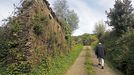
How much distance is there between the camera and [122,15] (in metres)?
42.3

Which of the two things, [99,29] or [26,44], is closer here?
[26,44]

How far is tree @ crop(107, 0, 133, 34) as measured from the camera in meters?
42.1

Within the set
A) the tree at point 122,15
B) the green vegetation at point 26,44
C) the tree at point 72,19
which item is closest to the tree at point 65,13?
the tree at point 72,19

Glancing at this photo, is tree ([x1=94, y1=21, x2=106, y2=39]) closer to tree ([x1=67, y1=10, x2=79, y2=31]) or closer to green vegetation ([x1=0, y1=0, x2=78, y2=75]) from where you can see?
tree ([x1=67, y1=10, x2=79, y2=31])

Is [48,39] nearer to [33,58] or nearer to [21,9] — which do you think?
[21,9]

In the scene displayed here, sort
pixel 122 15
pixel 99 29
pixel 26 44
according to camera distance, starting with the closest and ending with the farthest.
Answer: pixel 26 44, pixel 122 15, pixel 99 29

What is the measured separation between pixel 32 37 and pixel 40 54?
1583mm

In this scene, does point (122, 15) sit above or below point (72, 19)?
below

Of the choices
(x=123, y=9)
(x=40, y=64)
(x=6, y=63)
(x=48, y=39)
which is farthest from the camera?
(x=123, y=9)

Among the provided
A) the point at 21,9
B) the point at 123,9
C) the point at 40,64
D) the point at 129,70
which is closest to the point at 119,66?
the point at 129,70

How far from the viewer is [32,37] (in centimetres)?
2094

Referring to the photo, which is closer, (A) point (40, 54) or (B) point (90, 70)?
(A) point (40, 54)

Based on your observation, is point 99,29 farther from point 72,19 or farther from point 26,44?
point 26,44

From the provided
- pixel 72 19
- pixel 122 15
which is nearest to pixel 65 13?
pixel 72 19
